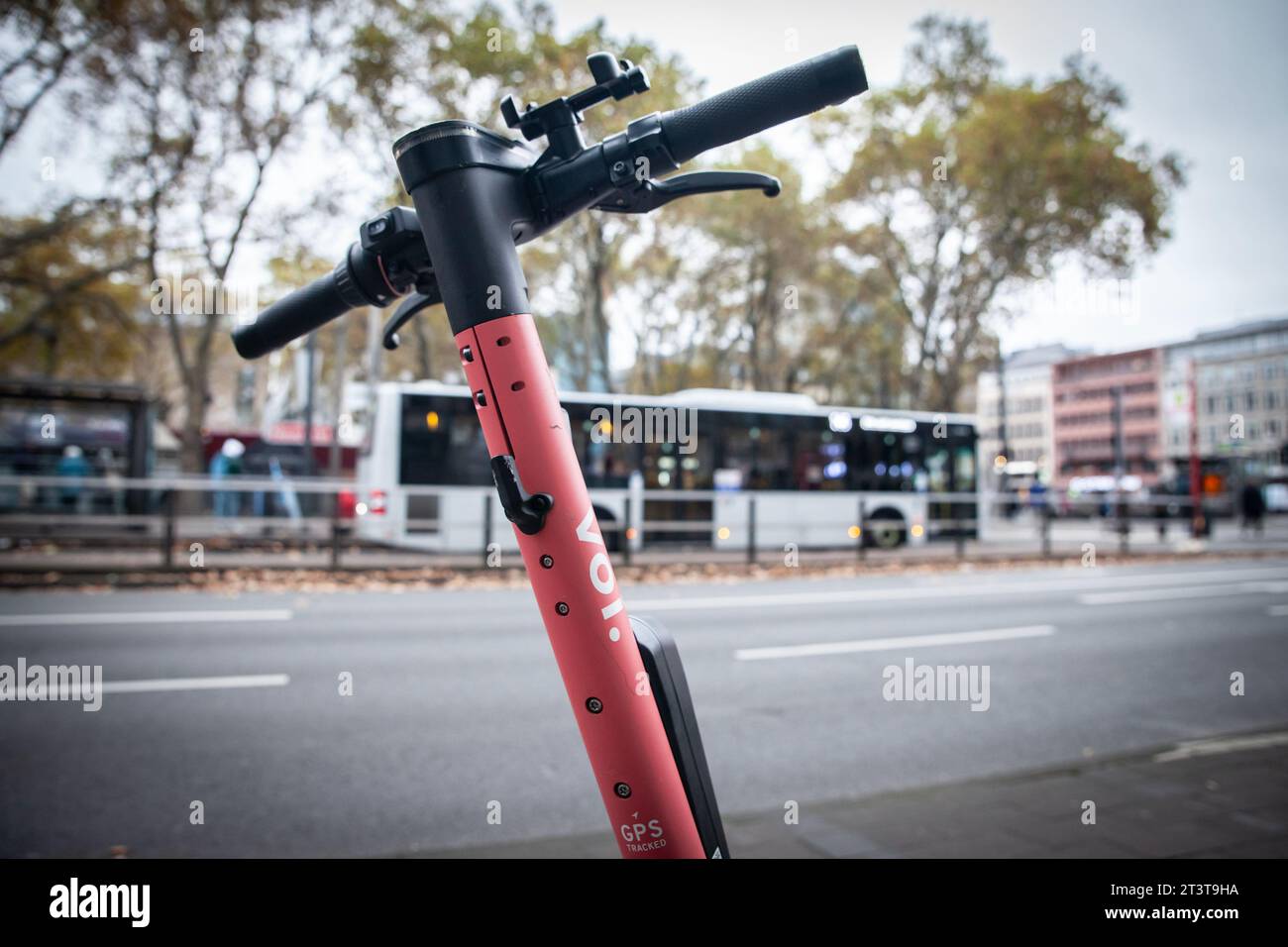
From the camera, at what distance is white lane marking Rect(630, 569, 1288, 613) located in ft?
32.8

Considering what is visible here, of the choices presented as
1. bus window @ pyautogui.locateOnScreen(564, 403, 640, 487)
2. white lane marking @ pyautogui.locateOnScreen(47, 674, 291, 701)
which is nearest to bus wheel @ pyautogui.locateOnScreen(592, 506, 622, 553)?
bus window @ pyautogui.locateOnScreen(564, 403, 640, 487)

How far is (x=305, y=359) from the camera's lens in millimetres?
13703

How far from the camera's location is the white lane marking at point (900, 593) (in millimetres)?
9992

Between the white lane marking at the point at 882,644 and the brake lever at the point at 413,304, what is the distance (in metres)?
6.20

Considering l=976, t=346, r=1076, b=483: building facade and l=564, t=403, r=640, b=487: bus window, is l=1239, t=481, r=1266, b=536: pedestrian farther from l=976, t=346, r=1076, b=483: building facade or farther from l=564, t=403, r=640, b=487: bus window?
l=564, t=403, r=640, b=487: bus window

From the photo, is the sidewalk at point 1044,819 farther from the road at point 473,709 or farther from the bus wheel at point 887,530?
the bus wheel at point 887,530

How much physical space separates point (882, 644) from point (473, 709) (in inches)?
150

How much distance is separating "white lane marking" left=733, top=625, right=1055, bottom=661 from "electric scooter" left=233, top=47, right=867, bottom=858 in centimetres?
627

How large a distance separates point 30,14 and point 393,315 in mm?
2861

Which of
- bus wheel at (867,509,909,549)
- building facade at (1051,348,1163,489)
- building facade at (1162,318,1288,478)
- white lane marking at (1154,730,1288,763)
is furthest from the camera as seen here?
bus wheel at (867,509,909,549)

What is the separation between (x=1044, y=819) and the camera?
2.89 metres

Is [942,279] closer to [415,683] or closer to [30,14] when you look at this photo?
[30,14]

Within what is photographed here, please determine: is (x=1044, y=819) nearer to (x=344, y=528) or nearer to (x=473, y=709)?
(x=473, y=709)

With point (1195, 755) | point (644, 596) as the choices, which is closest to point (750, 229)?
point (644, 596)
